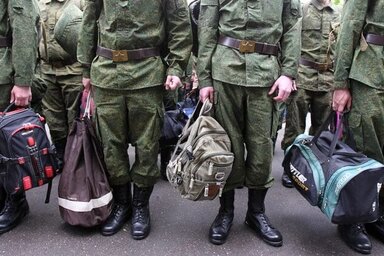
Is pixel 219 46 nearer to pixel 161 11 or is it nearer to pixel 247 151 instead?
pixel 161 11

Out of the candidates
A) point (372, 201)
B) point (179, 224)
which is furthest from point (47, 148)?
point (372, 201)

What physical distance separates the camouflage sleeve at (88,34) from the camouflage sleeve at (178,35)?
44 centimetres

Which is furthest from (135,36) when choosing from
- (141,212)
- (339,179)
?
(339,179)

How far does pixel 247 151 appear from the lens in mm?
2359

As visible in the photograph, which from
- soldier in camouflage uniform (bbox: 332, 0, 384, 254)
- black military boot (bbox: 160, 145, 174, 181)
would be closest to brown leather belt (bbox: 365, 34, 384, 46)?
soldier in camouflage uniform (bbox: 332, 0, 384, 254)

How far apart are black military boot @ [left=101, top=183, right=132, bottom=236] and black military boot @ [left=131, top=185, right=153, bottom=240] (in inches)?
2.7

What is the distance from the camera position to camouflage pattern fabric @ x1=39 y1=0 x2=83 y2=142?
10.9 feet

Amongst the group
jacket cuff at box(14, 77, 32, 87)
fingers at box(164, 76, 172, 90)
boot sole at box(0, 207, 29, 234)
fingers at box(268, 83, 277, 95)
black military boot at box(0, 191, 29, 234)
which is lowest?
boot sole at box(0, 207, 29, 234)

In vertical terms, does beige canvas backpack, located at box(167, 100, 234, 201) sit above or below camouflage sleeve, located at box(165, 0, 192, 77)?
below

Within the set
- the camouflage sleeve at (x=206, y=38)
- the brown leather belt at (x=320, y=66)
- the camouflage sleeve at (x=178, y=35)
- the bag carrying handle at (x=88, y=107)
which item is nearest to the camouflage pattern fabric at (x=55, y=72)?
the bag carrying handle at (x=88, y=107)

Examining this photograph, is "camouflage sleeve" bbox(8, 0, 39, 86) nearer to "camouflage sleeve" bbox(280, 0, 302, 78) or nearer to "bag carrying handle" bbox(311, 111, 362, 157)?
"camouflage sleeve" bbox(280, 0, 302, 78)

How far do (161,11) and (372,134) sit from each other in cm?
143

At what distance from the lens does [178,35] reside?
Answer: 2311 mm

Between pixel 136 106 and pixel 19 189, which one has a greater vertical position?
pixel 136 106
